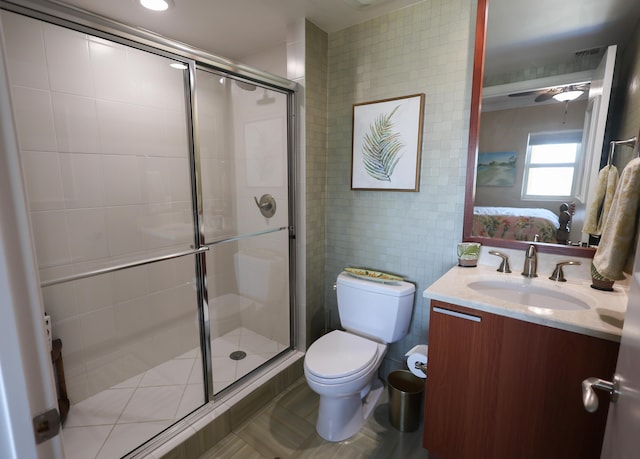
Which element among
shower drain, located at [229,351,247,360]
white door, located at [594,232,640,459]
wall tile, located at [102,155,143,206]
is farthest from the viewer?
shower drain, located at [229,351,247,360]

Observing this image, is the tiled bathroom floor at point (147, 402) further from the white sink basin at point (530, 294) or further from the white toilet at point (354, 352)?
the white sink basin at point (530, 294)

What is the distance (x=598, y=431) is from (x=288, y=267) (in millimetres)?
1716

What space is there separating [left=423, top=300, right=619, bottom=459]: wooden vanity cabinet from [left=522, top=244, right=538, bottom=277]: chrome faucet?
48cm

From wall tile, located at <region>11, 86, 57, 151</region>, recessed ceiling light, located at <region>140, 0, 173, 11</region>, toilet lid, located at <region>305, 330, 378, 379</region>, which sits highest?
recessed ceiling light, located at <region>140, 0, 173, 11</region>

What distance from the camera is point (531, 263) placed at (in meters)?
1.51

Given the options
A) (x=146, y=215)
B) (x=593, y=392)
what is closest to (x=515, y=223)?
(x=593, y=392)

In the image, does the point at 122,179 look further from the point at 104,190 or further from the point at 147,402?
the point at 147,402

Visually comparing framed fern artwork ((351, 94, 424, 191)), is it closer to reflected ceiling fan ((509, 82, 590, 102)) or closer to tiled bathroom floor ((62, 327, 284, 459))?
reflected ceiling fan ((509, 82, 590, 102))

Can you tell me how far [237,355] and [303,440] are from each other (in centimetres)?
81

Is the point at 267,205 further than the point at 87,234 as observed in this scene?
Yes

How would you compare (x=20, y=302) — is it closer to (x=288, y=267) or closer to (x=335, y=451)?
(x=335, y=451)

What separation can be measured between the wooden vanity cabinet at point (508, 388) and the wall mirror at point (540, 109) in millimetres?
583

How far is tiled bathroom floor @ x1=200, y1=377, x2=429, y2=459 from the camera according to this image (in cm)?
159

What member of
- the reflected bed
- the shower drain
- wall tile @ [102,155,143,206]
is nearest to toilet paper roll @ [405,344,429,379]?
the reflected bed
